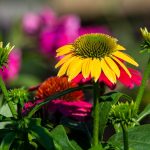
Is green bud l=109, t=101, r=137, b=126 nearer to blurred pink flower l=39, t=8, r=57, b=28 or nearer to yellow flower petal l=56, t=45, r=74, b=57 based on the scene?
yellow flower petal l=56, t=45, r=74, b=57

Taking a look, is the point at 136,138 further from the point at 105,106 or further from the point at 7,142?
the point at 7,142

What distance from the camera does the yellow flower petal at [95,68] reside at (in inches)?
39.1

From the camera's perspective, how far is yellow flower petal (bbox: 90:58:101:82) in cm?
99

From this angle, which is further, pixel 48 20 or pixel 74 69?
pixel 48 20

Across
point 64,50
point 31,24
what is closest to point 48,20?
point 31,24

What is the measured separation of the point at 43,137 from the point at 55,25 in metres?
2.10

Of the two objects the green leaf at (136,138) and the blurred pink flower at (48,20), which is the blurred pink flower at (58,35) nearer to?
the blurred pink flower at (48,20)

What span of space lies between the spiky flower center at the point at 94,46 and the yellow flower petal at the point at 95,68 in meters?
0.02

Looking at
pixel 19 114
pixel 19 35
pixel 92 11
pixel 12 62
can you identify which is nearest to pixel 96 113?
pixel 19 114

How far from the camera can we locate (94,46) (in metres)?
1.09

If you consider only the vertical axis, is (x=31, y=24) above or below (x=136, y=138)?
above

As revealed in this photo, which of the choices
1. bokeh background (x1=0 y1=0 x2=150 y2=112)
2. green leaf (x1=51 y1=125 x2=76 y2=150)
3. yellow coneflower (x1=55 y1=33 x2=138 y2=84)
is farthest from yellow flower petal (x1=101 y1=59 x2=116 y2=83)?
bokeh background (x1=0 y1=0 x2=150 y2=112)

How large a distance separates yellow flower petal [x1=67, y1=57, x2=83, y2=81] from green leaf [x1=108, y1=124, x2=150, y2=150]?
0.11 m

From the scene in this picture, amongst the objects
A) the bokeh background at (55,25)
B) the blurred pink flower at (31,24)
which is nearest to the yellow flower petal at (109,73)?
the bokeh background at (55,25)
